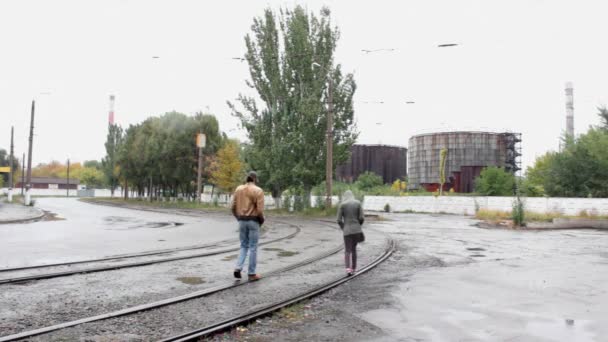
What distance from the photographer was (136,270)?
898 cm

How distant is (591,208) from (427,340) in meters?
28.4

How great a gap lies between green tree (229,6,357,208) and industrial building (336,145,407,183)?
167 ft

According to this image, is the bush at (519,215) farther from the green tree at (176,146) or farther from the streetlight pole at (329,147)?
the green tree at (176,146)

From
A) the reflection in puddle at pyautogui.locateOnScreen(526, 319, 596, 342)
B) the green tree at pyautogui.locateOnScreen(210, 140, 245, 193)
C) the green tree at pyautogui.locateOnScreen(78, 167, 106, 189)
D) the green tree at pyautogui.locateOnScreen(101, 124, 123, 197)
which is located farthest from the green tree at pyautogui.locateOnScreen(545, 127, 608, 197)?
the green tree at pyautogui.locateOnScreen(78, 167, 106, 189)

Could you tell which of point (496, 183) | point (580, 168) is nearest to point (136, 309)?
point (580, 168)

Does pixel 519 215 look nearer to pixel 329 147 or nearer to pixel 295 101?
pixel 329 147

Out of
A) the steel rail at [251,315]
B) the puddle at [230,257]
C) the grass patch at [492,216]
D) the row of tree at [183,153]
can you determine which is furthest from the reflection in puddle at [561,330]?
the row of tree at [183,153]

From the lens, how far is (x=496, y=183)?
49.4m

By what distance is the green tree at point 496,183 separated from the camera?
160ft

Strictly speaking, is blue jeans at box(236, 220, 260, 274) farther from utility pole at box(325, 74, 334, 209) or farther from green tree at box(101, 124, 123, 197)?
green tree at box(101, 124, 123, 197)

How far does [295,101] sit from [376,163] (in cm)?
5744

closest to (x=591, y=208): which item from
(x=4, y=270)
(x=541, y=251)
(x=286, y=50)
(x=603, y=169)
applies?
(x=603, y=169)

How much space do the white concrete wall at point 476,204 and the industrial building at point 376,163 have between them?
4087cm

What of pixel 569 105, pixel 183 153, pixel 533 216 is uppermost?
pixel 569 105
